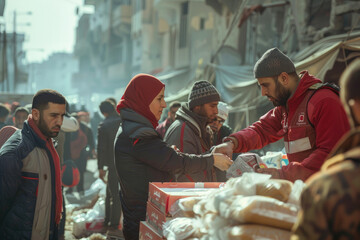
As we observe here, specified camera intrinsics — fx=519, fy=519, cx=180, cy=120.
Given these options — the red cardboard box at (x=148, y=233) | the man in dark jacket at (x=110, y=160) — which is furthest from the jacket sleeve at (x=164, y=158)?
the man in dark jacket at (x=110, y=160)

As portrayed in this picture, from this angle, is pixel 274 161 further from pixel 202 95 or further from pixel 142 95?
pixel 142 95

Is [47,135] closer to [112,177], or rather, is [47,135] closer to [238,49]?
[112,177]

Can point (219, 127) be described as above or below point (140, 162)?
below

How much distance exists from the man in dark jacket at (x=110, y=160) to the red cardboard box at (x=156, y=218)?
4.94 meters

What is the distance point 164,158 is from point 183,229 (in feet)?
3.67

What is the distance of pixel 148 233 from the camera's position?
11.1 feet

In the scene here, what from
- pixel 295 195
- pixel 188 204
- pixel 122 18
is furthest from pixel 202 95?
pixel 122 18

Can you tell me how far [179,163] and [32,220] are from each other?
1.15 m

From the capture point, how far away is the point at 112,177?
8734 mm

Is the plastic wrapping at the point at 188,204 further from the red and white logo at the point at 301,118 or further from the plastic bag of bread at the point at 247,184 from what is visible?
the red and white logo at the point at 301,118

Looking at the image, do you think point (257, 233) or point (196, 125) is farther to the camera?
point (196, 125)

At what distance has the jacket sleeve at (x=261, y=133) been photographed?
421 centimetres

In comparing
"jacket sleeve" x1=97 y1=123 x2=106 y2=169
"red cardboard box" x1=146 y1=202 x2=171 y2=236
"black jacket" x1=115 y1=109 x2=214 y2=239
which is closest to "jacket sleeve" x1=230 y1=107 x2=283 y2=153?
"black jacket" x1=115 y1=109 x2=214 y2=239

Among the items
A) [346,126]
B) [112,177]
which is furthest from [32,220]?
[112,177]
